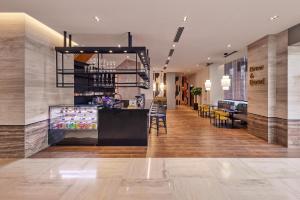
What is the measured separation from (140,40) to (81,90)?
3005 mm

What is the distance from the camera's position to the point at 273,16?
5.84 metres

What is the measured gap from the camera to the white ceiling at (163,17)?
16.4ft

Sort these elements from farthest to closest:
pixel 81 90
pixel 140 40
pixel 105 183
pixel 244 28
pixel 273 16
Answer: pixel 81 90 < pixel 140 40 < pixel 244 28 < pixel 273 16 < pixel 105 183

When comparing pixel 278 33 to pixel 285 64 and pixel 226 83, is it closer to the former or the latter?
pixel 285 64

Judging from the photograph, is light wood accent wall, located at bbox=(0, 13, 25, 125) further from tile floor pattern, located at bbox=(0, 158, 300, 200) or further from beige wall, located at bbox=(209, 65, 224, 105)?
beige wall, located at bbox=(209, 65, 224, 105)

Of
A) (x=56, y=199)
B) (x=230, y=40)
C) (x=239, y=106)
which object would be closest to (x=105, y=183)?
(x=56, y=199)

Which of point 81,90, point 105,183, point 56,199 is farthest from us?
point 81,90

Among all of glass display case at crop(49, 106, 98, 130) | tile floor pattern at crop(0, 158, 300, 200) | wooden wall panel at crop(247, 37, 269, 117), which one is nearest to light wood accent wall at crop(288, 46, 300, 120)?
wooden wall panel at crop(247, 37, 269, 117)

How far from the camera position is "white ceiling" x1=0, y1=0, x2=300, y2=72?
500 centimetres

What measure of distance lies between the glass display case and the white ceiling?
6.74 feet

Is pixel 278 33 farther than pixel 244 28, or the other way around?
pixel 278 33

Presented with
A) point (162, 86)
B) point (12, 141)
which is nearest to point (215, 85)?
point (162, 86)

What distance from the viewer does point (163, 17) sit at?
232 inches

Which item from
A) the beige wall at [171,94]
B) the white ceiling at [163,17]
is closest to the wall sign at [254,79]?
the white ceiling at [163,17]
